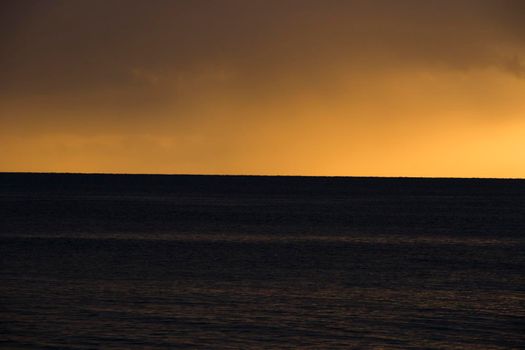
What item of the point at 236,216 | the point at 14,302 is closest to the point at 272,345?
the point at 14,302

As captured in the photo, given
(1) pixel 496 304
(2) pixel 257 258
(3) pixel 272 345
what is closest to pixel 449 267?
(2) pixel 257 258

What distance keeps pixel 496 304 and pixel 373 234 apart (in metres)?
56.8

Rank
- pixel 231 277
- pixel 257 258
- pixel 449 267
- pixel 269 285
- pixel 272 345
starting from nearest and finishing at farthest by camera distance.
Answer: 1. pixel 272 345
2. pixel 269 285
3. pixel 231 277
4. pixel 449 267
5. pixel 257 258

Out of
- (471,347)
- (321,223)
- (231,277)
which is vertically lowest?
(471,347)

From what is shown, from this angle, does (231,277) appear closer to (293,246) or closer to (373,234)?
(293,246)

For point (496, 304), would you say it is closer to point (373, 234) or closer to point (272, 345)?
point (272, 345)

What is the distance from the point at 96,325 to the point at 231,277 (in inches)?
768

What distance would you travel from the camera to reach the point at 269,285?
56000 mm

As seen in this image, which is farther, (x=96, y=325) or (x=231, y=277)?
(x=231, y=277)

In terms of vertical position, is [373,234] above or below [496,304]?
above

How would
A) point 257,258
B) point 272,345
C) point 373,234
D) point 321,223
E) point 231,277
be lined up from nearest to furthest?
point 272,345, point 231,277, point 257,258, point 373,234, point 321,223

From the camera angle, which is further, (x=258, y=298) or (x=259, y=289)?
(x=259, y=289)

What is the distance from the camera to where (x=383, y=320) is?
43719mm

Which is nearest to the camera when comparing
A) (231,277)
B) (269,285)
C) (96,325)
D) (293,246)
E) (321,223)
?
(96,325)
